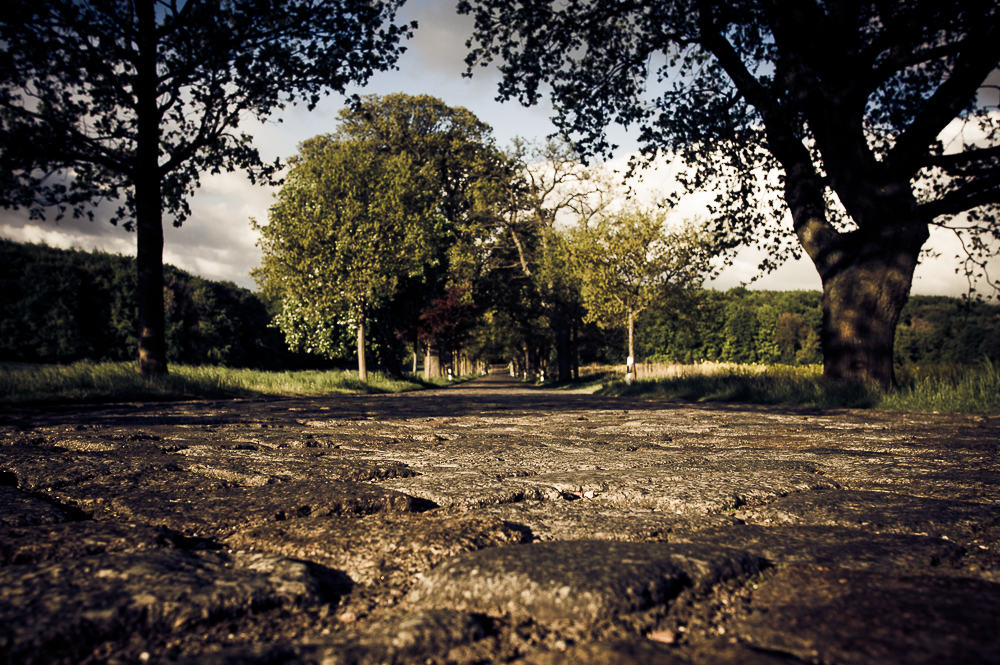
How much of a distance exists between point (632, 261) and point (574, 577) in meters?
20.4

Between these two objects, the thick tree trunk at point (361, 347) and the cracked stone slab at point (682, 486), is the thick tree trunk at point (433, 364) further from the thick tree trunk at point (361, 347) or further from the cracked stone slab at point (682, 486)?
the cracked stone slab at point (682, 486)

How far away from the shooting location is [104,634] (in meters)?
0.80

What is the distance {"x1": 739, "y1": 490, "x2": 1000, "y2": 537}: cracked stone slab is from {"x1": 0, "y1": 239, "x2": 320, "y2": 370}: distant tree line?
25.6 metres

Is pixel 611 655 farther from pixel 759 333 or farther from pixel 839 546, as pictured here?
pixel 759 333

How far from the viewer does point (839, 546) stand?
3.90 feet

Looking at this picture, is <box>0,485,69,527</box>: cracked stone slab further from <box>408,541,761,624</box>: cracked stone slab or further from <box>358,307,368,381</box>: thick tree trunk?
<box>358,307,368,381</box>: thick tree trunk

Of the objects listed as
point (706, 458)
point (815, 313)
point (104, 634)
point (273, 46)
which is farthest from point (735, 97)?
point (815, 313)

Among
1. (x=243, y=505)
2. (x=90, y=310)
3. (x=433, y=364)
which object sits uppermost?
(x=90, y=310)

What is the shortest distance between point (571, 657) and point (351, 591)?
47 cm

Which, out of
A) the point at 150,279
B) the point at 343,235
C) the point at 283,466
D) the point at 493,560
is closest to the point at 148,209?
the point at 150,279

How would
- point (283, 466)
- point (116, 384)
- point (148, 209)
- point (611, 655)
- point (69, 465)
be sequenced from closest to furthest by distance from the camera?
1. point (611, 655)
2. point (69, 465)
3. point (283, 466)
4. point (116, 384)
5. point (148, 209)

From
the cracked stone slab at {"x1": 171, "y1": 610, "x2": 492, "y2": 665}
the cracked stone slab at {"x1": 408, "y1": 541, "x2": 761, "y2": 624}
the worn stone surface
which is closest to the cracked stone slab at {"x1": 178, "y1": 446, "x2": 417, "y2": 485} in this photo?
the worn stone surface

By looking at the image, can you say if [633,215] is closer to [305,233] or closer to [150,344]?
[305,233]

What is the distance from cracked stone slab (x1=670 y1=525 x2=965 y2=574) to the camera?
1.10m
